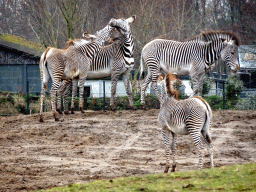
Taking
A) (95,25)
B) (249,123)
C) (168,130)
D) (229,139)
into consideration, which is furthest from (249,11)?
(168,130)

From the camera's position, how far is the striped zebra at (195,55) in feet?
55.7

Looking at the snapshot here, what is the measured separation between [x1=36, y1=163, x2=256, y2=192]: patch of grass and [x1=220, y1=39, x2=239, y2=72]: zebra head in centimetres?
994

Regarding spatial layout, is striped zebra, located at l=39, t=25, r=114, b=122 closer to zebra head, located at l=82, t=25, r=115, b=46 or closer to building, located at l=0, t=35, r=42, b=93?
zebra head, located at l=82, t=25, r=115, b=46

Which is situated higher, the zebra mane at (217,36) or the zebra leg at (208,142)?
the zebra mane at (217,36)

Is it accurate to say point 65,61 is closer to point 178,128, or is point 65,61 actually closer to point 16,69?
point 178,128

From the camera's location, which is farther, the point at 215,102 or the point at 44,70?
the point at 215,102

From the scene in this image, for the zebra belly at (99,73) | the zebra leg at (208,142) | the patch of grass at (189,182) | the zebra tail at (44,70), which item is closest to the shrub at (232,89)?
the zebra belly at (99,73)

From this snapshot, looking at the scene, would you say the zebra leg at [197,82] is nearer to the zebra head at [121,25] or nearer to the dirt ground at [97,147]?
the dirt ground at [97,147]

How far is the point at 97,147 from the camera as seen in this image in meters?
12.3

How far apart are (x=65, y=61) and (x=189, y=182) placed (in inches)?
421

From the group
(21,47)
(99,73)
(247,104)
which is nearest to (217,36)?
(247,104)

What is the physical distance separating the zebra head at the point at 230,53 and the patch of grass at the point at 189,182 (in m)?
9.94

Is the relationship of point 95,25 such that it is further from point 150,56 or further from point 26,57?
point 150,56

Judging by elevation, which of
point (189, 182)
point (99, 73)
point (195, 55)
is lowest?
point (189, 182)
